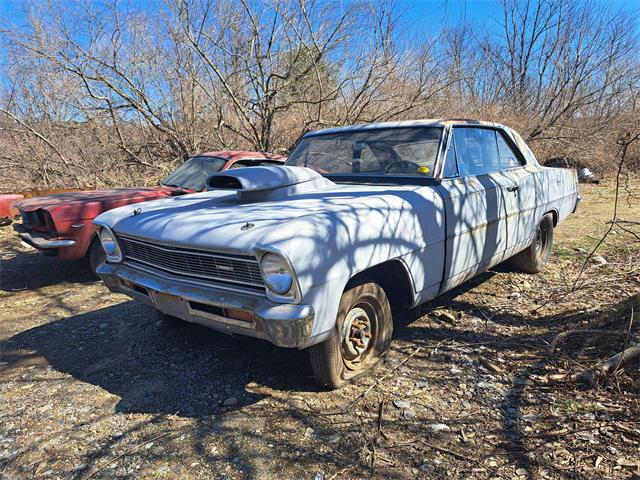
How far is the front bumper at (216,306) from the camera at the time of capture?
86.3 inches

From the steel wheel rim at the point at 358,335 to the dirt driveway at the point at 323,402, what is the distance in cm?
17

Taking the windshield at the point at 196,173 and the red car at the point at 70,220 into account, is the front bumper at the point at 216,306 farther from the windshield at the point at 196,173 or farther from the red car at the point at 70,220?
the windshield at the point at 196,173

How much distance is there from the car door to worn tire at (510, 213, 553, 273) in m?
1.02

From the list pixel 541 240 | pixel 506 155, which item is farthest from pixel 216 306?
pixel 541 240

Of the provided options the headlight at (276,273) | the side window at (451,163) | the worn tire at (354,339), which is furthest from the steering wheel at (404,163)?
the headlight at (276,273)

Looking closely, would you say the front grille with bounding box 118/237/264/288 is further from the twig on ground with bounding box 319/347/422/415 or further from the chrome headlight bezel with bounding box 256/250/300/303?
the twig on ground with bounding box 319/347/422/415

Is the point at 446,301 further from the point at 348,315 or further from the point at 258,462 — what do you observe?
the point at 258,462

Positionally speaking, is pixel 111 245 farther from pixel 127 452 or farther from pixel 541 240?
pixel 541 240

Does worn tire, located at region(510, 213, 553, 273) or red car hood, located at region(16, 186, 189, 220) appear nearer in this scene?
worn tire, located at region(510, 213, 553, 273)

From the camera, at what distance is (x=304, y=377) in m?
2.93

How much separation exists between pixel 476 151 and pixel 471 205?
77 centimetres

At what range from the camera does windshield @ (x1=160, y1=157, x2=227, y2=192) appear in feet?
20.5

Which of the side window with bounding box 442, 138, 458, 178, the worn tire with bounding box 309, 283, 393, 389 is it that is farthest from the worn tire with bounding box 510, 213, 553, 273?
the worn tire with bounding box 309, 283, 393, 389

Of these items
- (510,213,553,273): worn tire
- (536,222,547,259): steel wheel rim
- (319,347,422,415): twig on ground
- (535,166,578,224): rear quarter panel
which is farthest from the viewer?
(536,222,547,259): steel wheel rim
